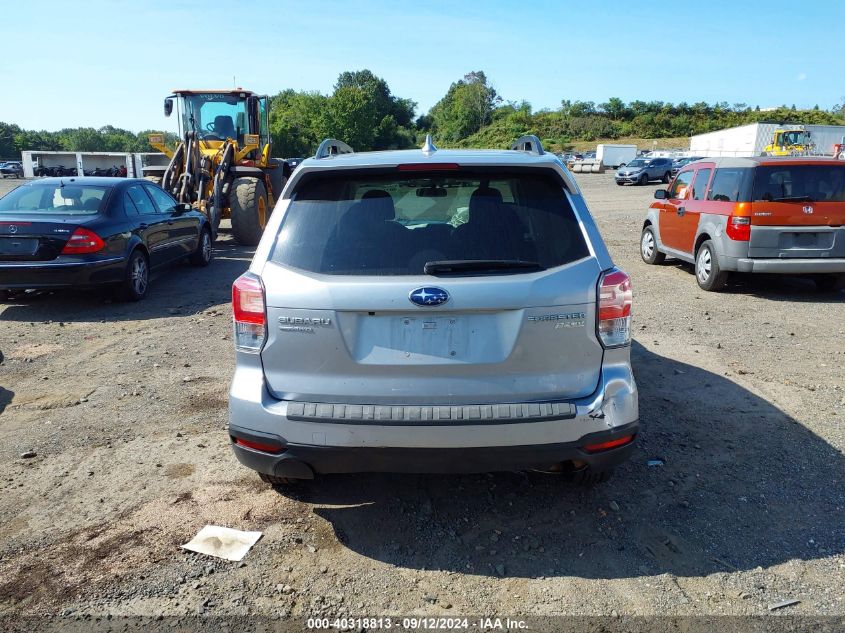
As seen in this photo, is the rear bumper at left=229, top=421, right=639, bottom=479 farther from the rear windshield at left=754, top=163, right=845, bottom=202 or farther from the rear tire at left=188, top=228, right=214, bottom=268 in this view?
the rear tire at left=188, top=228, right=214, bottom=268

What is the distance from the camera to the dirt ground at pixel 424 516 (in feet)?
9.41

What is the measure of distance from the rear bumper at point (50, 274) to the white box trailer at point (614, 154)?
47.9 metres

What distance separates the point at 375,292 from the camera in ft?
9.50

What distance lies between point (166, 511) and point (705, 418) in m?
3.79

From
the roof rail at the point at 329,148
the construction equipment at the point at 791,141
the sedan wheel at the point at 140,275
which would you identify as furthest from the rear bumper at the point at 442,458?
the construction equipment at the point at 791,141

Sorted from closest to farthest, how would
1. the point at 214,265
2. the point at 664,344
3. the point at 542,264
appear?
1. the point at 542,264
2. the point at 664,344
3. the point at 214,265

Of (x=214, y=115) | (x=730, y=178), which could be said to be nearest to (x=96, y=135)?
(x=214, y=115)

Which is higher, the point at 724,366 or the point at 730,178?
the point at 730,178

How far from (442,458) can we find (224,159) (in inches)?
496

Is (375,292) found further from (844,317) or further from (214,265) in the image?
(214,265)

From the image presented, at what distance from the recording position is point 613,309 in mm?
3012

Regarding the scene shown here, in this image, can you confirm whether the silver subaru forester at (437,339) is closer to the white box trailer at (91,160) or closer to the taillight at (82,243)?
the taillight at (82,243)

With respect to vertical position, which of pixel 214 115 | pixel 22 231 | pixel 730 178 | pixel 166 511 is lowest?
pixel 166 511

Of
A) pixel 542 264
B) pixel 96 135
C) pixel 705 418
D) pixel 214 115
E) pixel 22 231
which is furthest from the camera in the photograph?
pixel 96 135
